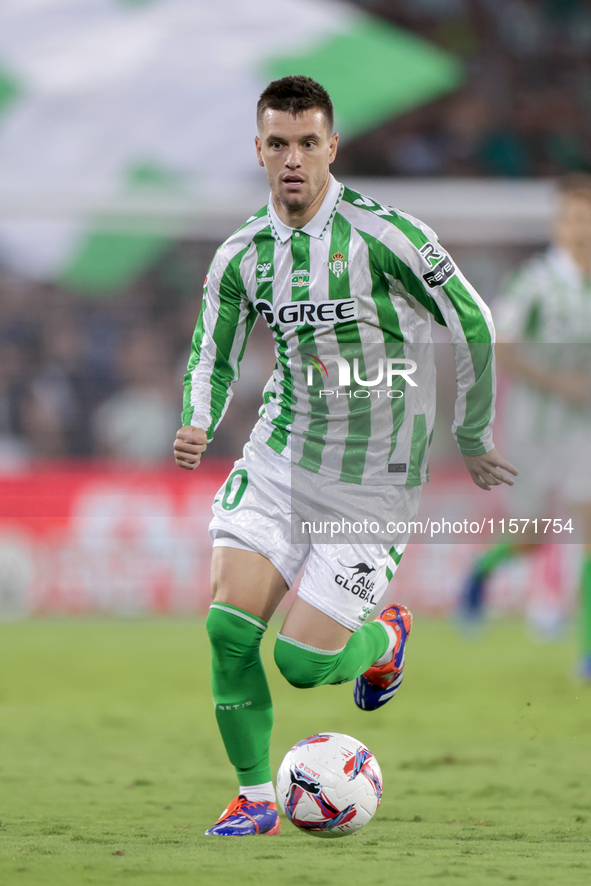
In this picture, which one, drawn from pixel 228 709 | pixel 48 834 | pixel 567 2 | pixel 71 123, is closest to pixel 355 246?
pixel 228 709

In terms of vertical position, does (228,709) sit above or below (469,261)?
below

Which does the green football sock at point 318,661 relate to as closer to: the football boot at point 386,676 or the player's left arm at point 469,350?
the football boot at point 386,676

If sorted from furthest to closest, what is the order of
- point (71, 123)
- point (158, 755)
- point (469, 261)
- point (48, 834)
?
point (71, 123)
point (469, 261)
point (158, 755)
point (48, 834)

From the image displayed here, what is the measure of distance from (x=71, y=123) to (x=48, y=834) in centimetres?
984

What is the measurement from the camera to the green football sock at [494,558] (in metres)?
7.41

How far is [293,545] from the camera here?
3.69 metres

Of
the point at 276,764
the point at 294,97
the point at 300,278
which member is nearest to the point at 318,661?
the point at 300,278

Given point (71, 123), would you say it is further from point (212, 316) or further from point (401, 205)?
point (212, 316)

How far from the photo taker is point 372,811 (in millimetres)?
3434

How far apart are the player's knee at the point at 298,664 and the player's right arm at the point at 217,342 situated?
2.20 feet

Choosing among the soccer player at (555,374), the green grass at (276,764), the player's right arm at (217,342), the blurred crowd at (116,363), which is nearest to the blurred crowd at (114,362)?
the blurred crowd at (116,363)

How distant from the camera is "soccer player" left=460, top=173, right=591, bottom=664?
6824 millimetres

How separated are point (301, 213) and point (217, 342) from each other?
0.51 m

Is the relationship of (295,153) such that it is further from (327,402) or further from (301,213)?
(327,402)
